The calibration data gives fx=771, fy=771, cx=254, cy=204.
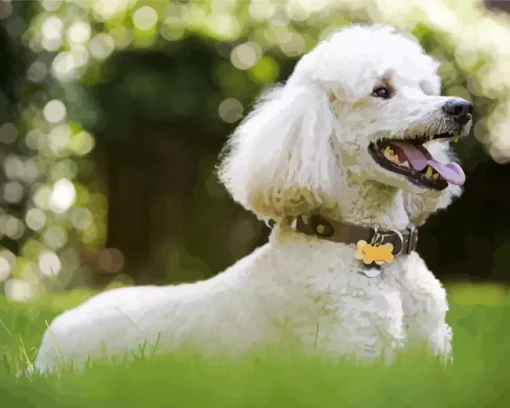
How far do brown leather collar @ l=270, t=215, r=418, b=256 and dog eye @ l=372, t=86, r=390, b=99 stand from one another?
0.33 metres

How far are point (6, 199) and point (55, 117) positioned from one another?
0.33 m

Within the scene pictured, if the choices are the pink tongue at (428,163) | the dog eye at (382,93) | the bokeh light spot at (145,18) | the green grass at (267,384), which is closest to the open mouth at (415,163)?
the pink tongue at (428,163)

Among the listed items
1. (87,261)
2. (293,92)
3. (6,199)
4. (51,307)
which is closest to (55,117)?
(6,199)

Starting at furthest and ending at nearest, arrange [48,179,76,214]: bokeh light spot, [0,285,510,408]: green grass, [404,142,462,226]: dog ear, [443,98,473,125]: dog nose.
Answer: [48,179,76,214]: bokeh light spot, [404,142,462,226]: dog ear, [443,98,473,125]: dog nose, [0,285,510,408]: green grass

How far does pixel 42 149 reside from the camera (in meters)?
2.57

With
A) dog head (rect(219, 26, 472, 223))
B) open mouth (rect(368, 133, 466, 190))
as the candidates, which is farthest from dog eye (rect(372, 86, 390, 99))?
open mouth (rect(368, 133, 466, 190))

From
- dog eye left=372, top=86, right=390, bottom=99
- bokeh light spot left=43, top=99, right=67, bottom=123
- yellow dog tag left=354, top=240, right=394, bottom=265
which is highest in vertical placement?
bokeh light spot left=43, top=99, right=67, bottom=123

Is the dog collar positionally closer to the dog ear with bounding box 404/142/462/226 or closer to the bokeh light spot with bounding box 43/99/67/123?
the dog ear with bounding box 404/142/462/226

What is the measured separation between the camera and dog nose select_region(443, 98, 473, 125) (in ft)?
5.93

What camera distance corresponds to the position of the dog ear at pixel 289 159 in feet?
6.14

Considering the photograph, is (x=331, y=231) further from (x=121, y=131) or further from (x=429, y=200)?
(x=121, y=131)

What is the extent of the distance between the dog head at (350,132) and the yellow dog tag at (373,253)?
0.13 m

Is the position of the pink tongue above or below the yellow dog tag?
above

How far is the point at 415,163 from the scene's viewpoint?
188 centimetres
